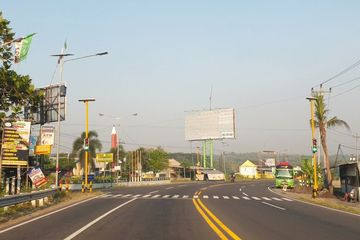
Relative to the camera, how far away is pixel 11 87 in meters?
15.4

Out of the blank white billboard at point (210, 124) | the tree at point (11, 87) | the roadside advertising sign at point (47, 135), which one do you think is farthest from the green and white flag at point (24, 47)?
the blank white billboard at point (210, 124)

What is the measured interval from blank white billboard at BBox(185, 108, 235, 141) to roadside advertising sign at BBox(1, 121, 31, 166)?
64611 mm

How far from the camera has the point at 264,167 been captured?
179 meters

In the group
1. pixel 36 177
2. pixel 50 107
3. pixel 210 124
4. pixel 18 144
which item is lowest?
pixel 36 177

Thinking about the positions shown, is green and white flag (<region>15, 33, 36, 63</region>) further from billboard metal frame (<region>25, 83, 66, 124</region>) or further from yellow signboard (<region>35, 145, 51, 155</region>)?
billboard metal frame (<region>25, 83, 66, 124</region>)

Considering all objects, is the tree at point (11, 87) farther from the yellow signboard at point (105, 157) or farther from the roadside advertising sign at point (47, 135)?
the yellow signboard at point (105, 157)

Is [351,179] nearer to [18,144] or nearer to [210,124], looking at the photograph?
[18,144]

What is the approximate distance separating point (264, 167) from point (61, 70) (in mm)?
150628

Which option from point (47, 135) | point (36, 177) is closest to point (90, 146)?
point (47, 135)

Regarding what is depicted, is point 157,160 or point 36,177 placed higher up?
point 157,160

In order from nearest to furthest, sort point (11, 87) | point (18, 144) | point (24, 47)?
point (11, 87) → point (24, 47) → point (18, 144)

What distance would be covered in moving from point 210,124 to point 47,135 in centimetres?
6023

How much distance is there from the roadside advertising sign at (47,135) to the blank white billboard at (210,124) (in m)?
57.9

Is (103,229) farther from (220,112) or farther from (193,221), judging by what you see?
(220,112)
